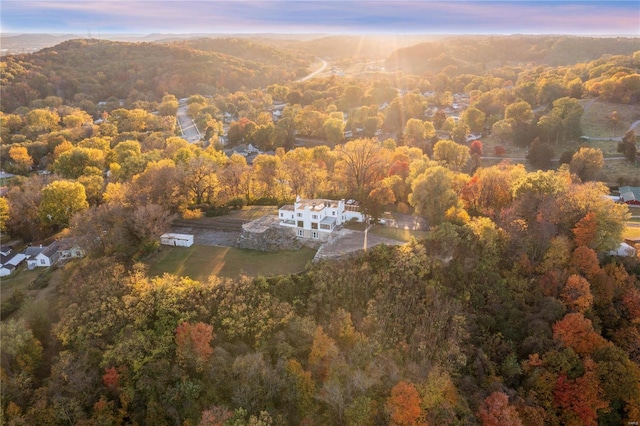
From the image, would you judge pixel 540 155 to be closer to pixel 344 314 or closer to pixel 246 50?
pixel 344 314

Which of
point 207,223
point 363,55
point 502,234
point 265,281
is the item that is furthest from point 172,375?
point 363,55

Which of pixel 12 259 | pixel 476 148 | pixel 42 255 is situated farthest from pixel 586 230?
pixel 12 259

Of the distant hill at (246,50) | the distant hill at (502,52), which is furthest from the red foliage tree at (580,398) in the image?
the distant hill at (246,50)

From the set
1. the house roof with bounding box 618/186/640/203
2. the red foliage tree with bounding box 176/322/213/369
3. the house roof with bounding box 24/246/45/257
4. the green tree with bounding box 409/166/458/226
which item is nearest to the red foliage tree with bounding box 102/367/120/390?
the red foliage tree with bounding box 176/322/213/369

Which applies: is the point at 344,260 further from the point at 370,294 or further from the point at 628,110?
the point at 628,110

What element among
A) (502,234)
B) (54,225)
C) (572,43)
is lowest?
(54,225)

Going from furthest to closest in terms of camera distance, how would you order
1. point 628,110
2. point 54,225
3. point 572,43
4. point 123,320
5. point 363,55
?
point 363,55 → point 572,43 → point 628,110 → point 54,225 → point 123,320
